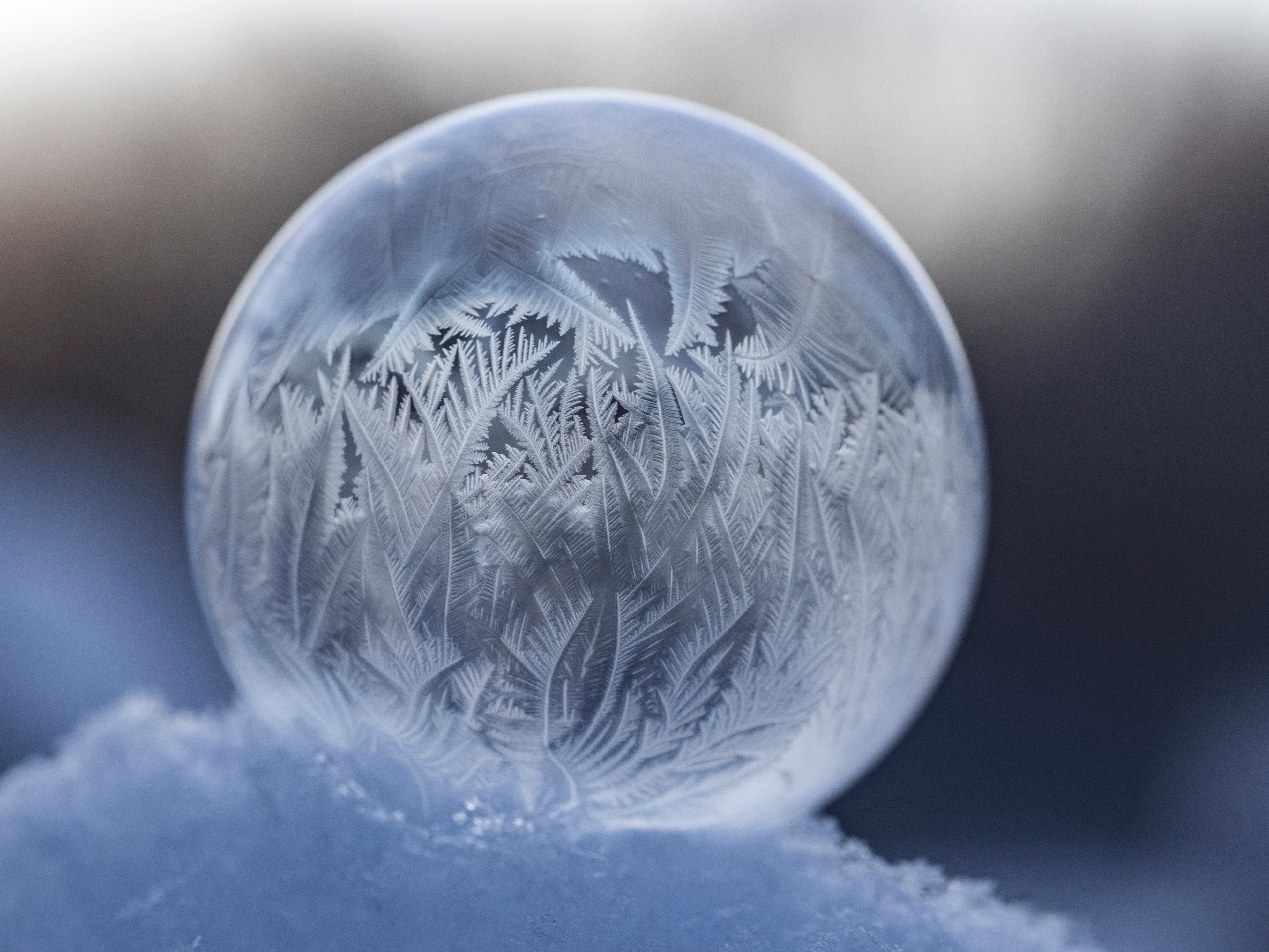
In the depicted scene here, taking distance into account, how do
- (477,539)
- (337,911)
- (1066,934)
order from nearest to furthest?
(477,539)
(337,911)
(1066,934)

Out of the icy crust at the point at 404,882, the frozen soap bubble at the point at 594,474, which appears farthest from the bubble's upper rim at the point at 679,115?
the icy crust at the point at 404,882

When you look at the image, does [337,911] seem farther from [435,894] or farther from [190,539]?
[190,539]

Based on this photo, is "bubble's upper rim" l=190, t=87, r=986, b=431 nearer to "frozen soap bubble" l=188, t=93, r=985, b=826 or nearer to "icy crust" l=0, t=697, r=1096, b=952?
"frozen soap bubble" l=188, t=93, r=985, b=826

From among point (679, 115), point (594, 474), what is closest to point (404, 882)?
point (594, 474)

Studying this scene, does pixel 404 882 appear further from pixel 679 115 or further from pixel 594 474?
pixel 679 115

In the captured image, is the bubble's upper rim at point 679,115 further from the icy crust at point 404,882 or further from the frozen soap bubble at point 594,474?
the icy crust at point 404,882

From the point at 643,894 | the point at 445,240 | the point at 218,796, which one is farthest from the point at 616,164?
the point at 218,796
